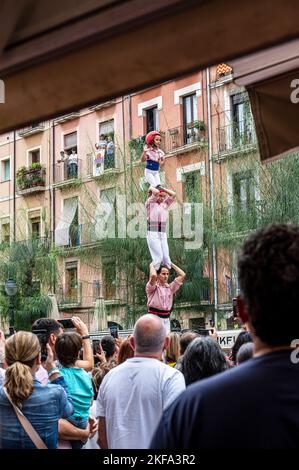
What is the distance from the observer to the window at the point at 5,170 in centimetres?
3758

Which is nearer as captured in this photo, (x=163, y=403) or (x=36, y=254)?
(x=163, y=403)

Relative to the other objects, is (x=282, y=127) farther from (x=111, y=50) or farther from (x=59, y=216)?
(x=59, y=216)

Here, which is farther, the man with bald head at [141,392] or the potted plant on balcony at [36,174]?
the potted plant on balcony at [36,174]

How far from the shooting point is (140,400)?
4.11 m

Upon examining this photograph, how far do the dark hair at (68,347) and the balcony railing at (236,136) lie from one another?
2102cm

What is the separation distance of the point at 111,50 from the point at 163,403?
6.23 ft

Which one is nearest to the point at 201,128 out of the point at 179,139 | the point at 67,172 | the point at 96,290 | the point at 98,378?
the point at 179,139

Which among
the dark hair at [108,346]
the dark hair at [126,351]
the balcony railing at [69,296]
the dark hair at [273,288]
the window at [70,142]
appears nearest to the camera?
the dark hair at [273,288]

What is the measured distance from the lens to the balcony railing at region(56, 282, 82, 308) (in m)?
33.1

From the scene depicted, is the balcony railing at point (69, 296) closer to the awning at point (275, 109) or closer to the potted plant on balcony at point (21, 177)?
the potted plant on balcony at point (21, 177)

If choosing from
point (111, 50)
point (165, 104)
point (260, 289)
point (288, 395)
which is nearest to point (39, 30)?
point (111, 50)

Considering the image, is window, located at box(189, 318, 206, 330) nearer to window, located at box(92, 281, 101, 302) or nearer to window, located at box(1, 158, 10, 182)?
window, located at box(92, 281, 101, 302)

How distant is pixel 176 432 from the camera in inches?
74.7

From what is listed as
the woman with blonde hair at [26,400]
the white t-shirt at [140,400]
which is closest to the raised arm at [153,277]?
the woman with blonde hair at [26,400]
